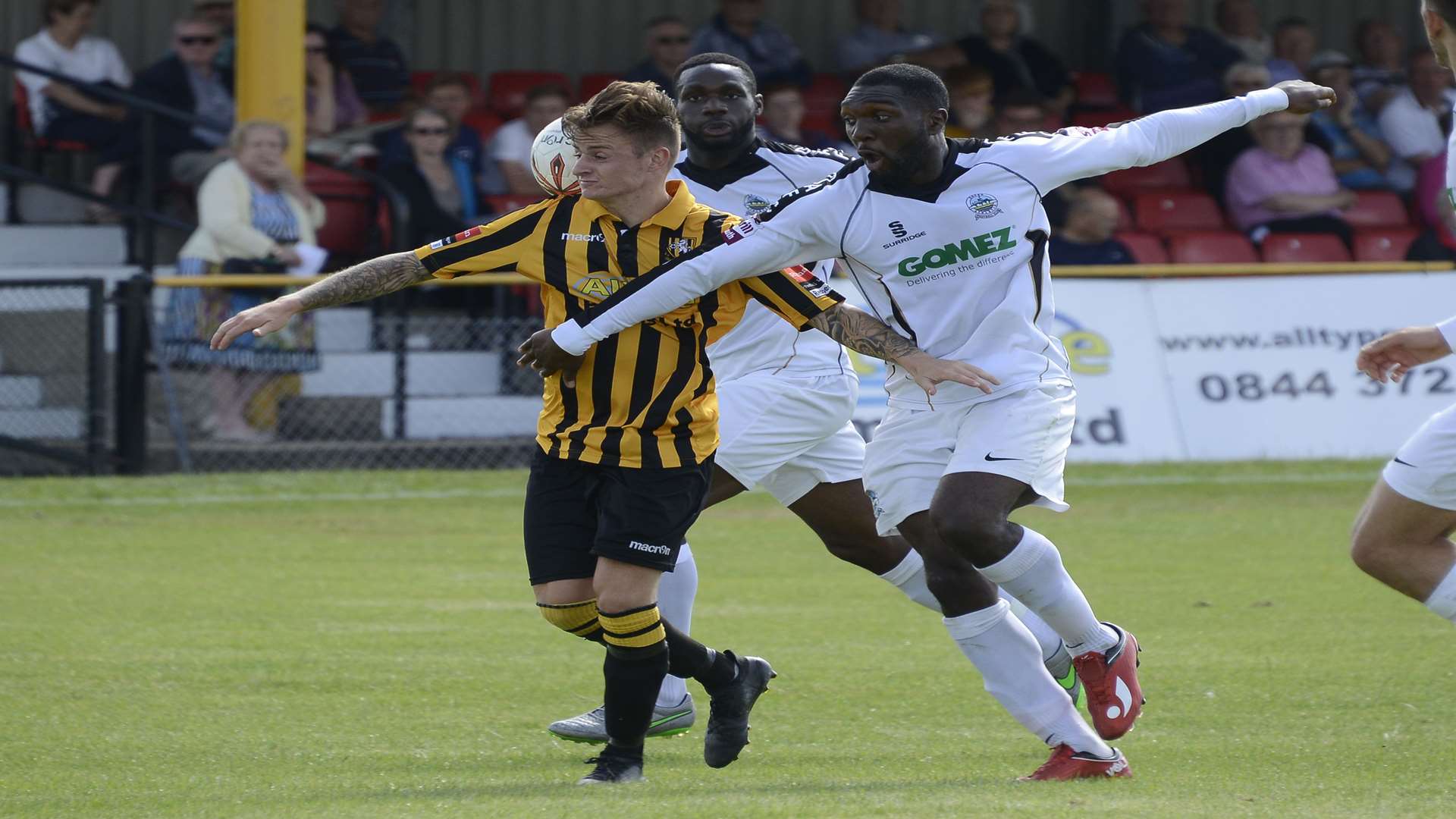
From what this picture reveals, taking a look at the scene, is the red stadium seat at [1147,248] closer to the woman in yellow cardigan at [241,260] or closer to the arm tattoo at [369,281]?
the woman in yellow cardigan at [241,260]

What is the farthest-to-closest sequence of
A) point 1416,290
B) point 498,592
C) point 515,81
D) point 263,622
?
1. point 515,81
2. point 1416,290
3. point 498,592
4. point 263,622

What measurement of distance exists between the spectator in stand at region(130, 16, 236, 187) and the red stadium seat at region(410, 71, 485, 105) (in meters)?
1.91

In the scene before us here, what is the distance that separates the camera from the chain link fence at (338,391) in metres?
13.1

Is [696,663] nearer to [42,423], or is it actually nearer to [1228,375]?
[42,423]

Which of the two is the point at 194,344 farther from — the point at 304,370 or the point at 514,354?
the point at 514,354

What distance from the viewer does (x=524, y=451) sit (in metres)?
13.6

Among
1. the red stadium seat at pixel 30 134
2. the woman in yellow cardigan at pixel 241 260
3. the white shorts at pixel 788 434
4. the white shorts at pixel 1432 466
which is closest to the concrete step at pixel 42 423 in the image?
the woman in yellow cardigan at pixel 241 260

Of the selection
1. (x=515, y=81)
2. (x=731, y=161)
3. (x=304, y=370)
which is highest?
(x=515, y=81)

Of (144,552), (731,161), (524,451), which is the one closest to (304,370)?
(524,451)

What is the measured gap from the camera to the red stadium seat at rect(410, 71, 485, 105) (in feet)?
56.9

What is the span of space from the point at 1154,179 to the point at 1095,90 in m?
1.24

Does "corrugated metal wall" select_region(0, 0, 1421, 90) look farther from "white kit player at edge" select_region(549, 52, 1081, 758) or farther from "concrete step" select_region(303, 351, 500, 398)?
"white kit player at edge" select_region(549, 52, 1081, 758)

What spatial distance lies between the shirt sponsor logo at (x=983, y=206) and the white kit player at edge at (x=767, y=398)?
3.56ft

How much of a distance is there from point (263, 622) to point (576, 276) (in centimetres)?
353
